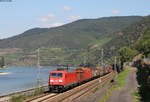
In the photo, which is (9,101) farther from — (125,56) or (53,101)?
(125,56)

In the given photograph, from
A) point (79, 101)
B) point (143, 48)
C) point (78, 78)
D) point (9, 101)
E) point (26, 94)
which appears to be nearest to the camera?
point (9, 101)

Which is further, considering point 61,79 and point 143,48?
point 143,48

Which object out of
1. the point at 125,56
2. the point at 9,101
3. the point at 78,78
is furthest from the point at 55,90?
the point at 125,56

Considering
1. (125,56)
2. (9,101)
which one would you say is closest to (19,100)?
(9,101)

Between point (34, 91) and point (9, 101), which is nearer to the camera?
point (9, 101)

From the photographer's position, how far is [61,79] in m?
54.5

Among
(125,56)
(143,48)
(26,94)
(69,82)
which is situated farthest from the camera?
(125,56)

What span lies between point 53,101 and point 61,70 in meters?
17.3

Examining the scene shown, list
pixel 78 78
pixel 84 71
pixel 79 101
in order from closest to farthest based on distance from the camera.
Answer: pixel 79 101 < pixel 78 78 < pixel 84 71

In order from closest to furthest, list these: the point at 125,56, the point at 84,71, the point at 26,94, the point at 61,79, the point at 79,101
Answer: the point at 79,101, the point at 26,94, the point at 61,79, the point at 84,71, the point at 125,56

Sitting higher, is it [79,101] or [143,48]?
[143,48]

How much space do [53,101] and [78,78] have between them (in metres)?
28.9

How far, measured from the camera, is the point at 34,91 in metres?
50.6

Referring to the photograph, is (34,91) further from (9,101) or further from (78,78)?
(78,78)
